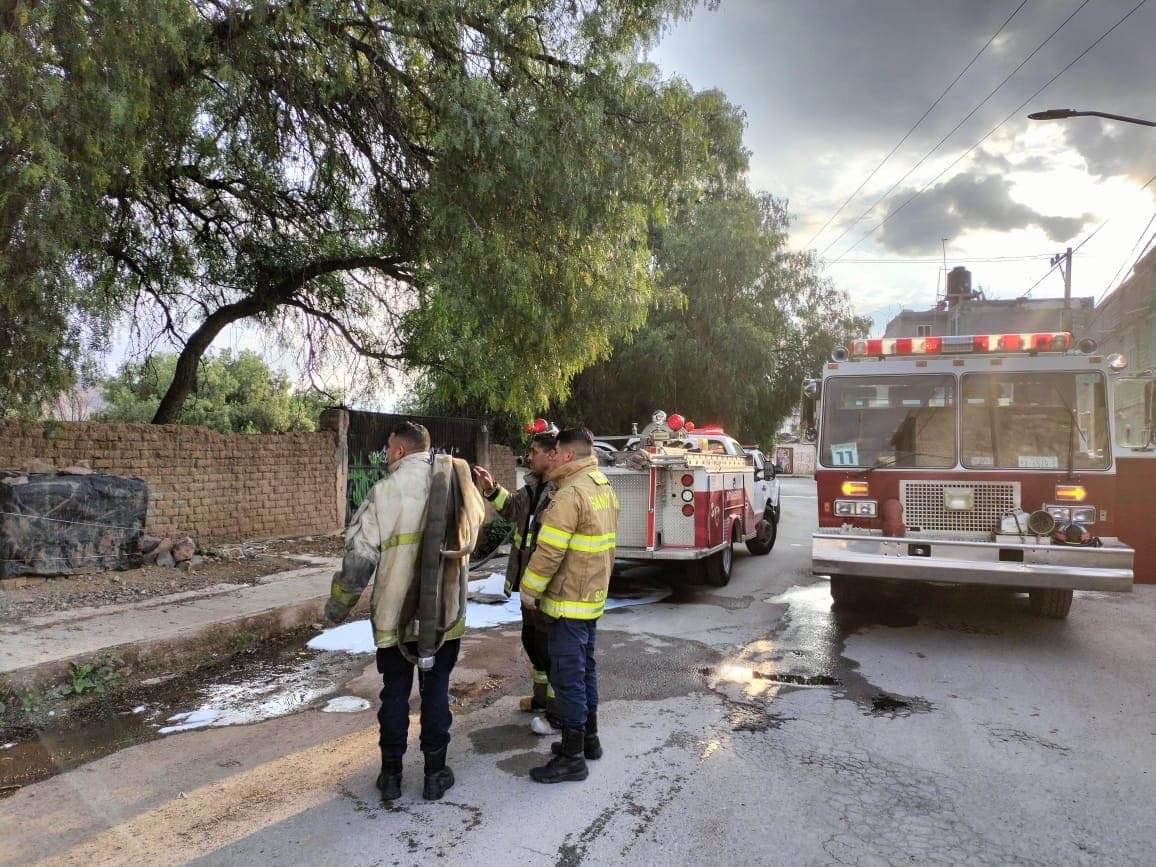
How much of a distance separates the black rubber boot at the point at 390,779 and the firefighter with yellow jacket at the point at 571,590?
650 mm

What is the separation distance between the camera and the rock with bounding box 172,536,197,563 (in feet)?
28.0

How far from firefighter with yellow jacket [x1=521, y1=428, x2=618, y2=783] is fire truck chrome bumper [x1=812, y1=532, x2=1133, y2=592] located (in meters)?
3.34

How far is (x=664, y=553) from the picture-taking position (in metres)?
8.36

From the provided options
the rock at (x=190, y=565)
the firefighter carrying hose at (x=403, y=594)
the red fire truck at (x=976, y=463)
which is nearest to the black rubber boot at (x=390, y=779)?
the firefighter carrying hose at (x=403, y=594)

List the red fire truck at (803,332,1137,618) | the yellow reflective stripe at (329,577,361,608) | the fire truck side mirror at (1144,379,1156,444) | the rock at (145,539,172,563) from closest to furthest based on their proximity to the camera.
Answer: the yellow reflective stripe at (329,577,361,608)
the red fire truck at (803,332,1137,618)
the fire truck side mirror at (1144,379,1156,444)
the rock at (145,539,172,563)

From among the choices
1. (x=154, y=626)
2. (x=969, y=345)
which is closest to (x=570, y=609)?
(x=154, y=626)

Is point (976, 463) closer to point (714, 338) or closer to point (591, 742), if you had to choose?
point (591, 742)

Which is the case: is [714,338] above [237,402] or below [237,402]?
above

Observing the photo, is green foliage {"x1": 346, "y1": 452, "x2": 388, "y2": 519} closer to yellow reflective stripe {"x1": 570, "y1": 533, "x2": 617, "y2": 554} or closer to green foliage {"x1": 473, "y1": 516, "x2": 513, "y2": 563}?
green foliage {"x1": 473, "y1": 516, "x2": 513, "y2": 563}

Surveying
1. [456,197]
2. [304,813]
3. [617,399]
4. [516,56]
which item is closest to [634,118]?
[516,56]

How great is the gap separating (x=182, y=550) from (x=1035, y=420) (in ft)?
28.4

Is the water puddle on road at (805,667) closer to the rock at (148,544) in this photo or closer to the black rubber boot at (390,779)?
the black rubber boot at (390,779)

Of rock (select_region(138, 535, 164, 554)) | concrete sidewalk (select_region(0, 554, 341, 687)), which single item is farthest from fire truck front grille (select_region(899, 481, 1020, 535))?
rock (select_region(138, 535, 164, 554))

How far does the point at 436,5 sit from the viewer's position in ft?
24.0
